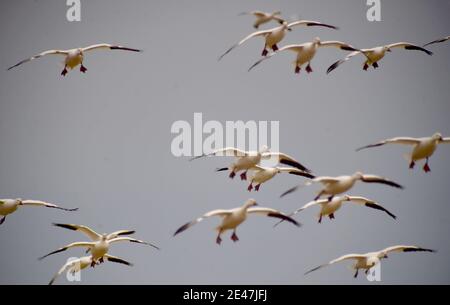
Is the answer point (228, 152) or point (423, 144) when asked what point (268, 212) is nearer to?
point (228, 152)

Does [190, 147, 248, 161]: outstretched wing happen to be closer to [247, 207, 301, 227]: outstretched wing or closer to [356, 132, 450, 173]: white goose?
[247, 207, 301, 227]: outstretched wing

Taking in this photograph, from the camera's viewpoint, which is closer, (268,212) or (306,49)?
(268,212)

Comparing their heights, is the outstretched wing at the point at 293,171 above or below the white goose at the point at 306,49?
below

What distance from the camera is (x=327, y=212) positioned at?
914cm

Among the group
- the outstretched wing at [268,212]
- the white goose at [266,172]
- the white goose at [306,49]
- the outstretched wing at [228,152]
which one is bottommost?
the outstretched wing at [268,212]

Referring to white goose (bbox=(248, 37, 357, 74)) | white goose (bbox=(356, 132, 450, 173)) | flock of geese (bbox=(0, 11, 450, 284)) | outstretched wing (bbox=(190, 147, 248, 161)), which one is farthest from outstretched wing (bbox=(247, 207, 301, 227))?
white goose (bbox=(248, 37, 357, 74))

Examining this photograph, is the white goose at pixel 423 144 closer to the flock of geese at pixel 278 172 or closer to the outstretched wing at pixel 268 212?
the flock of geese at pixel 278 172

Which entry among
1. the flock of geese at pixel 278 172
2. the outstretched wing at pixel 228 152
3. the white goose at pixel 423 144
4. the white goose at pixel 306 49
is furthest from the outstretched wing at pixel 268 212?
the white goose at pixel 306 49

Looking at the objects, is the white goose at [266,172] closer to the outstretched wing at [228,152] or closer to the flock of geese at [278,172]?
the flock of geese at [278,172]

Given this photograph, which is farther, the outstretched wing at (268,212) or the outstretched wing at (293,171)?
the outstretched wing at (293,171)

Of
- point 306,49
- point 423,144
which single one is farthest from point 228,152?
point 423,144
